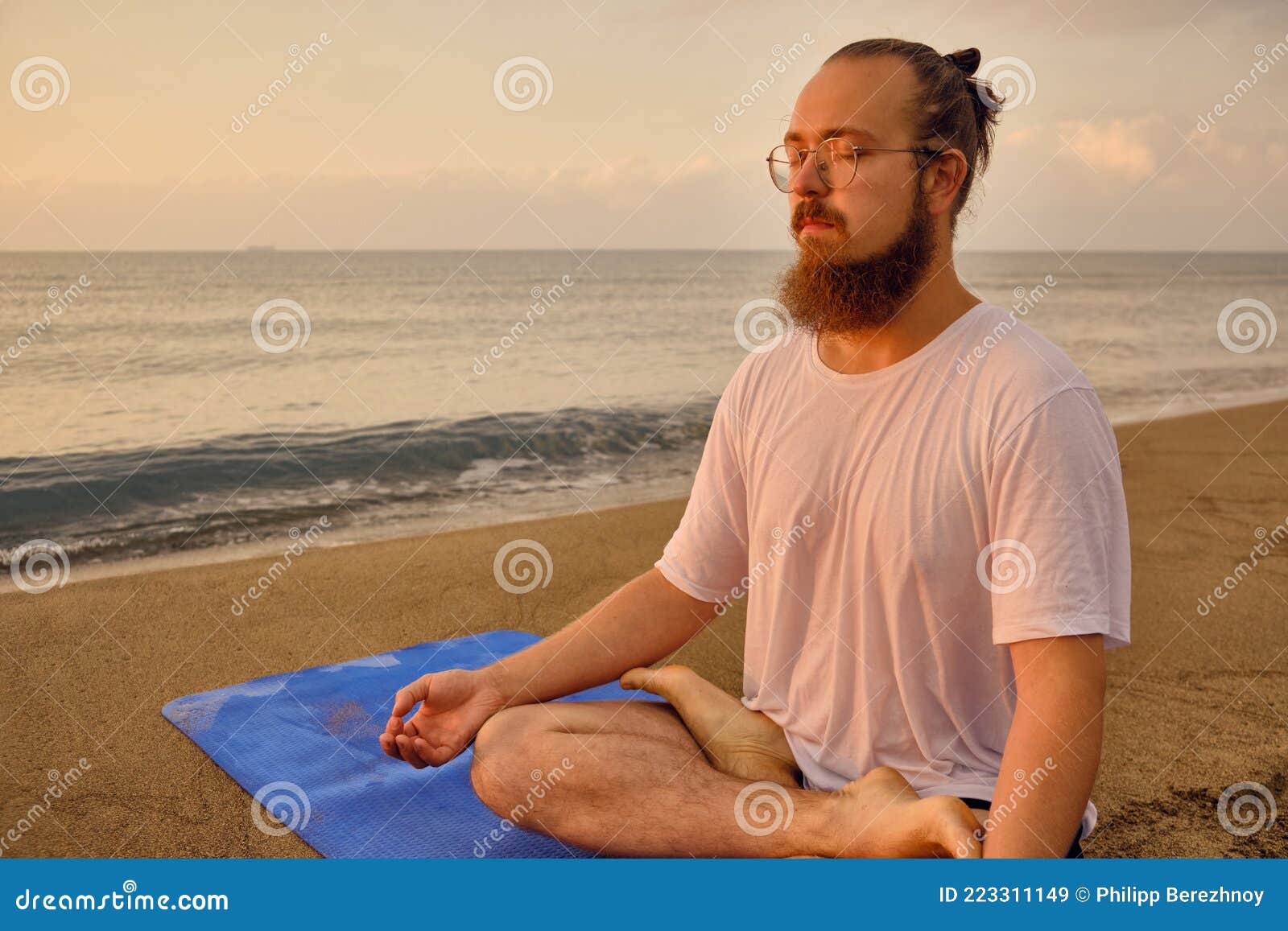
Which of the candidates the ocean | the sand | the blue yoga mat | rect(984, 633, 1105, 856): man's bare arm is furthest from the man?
the ocean

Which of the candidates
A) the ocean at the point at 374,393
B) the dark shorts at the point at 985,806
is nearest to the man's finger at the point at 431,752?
the dark shorts at the point at 985,806

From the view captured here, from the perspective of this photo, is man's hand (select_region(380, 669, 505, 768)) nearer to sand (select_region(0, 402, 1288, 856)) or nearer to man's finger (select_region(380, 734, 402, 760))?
man's finger (select_region(380, 734, 402, 760))

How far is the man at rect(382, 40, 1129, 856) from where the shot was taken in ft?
5.71

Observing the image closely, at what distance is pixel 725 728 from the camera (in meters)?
2.32

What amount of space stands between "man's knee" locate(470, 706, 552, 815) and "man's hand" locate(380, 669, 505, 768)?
0.06 m

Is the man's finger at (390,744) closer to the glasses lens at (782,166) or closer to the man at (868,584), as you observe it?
the man at (868,584)

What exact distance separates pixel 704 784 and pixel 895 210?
1.25 metres

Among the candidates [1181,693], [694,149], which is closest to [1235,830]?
[1181,693]

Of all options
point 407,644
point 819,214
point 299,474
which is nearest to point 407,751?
point 819,214

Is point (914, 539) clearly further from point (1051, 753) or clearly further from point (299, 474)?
point (299, 474)

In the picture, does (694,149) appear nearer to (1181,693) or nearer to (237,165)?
(237,165)

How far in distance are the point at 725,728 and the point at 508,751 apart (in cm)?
48

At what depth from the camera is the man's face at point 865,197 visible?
2076mm

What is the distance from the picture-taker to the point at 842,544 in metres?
2.07
